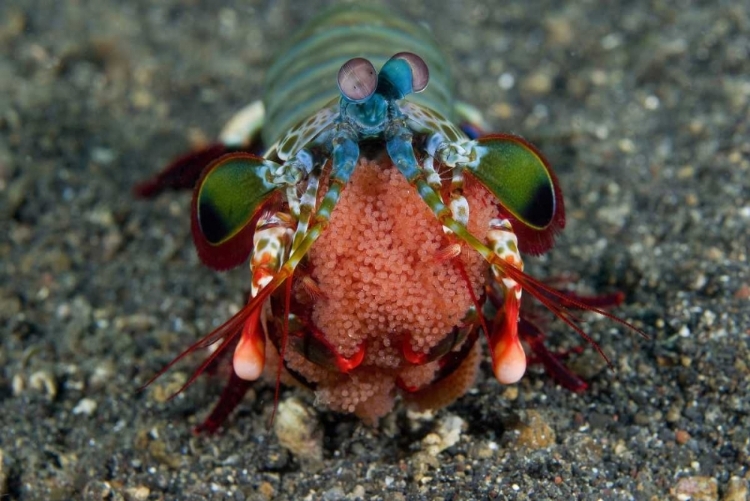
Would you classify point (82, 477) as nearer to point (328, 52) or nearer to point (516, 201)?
point (516, 201)

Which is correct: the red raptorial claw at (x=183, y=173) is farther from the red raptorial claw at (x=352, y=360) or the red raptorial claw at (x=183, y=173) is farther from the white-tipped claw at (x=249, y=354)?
the red raptorial claw at (x=352, y=360)

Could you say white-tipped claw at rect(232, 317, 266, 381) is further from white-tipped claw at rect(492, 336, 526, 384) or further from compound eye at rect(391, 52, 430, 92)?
compound eye at rect(391, 52, 430, 92)

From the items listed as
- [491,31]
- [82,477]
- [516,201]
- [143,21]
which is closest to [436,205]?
[516,201]

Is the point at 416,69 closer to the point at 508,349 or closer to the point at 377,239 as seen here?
the point at 377,239

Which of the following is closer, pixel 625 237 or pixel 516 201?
pixel 516 201

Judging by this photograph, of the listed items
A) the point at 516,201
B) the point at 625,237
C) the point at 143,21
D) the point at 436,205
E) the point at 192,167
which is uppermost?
the point at 143,21

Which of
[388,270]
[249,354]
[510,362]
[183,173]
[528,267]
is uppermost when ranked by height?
[528,267]

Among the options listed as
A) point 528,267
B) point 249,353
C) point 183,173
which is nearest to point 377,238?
point 249,353
